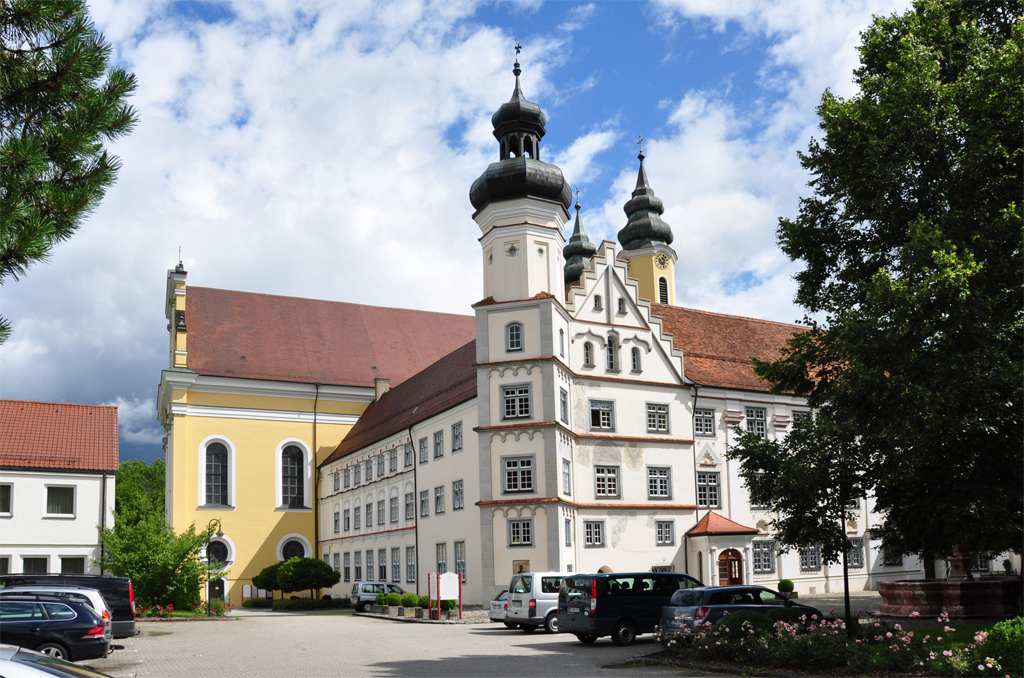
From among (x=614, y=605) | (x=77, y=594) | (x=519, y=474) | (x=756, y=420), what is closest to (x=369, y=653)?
(x=614, y=605)

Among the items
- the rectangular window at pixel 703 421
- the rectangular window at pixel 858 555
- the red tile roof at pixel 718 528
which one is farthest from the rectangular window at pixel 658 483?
the rectangular window at pixel 858 555

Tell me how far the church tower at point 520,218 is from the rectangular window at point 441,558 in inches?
457

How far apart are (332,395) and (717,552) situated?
3129cm

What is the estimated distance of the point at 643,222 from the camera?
75688 mm

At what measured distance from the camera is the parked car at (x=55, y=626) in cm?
1872

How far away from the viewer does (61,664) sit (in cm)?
689

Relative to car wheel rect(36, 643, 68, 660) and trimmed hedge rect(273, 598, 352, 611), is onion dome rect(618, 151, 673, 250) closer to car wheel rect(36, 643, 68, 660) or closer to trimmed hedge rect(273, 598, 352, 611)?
trimmed hedge rect(273, 598, 352, 611)

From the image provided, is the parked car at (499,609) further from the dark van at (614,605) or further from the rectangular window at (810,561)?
the rectangular window at (810,561)

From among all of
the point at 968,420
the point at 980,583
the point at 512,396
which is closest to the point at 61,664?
the point at 968,420

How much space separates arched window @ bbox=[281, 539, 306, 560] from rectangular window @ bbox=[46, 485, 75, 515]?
15.7m

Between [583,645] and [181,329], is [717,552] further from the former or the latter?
[181,329]

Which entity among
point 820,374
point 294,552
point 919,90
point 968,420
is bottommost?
Result: point 294,552

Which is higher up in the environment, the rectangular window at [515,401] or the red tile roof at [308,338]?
the red tile roof at [308,338]

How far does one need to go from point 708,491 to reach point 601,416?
658cm
